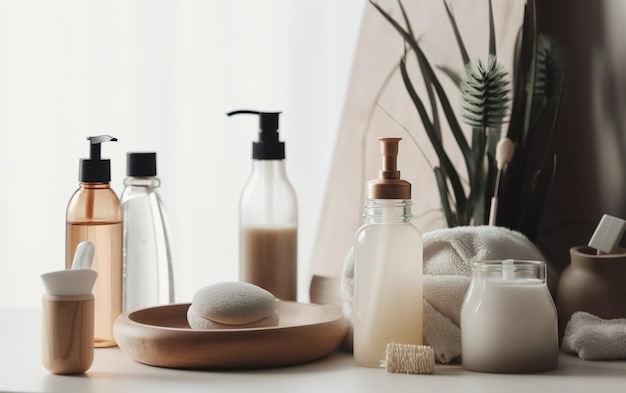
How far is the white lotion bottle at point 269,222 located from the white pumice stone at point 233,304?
141 millimetres

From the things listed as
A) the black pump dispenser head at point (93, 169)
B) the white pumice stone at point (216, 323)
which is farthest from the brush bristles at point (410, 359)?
the black pump dispenser head at point (93, 169)

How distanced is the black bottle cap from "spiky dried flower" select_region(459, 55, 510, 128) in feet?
1.18

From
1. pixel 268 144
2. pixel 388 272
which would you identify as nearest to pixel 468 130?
pixel 268 144

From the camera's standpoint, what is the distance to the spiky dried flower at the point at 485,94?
3.07 feet

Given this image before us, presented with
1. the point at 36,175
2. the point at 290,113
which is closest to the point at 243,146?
the point at 290,113

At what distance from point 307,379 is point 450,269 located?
0.21 meters

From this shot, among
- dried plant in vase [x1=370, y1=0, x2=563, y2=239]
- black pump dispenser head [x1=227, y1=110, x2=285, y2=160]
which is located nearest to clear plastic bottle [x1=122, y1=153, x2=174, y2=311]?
black pump dispenser head [x1=227, y1=110, x2=285, y2=160]

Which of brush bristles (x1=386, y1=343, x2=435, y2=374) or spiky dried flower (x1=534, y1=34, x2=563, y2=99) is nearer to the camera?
brush bristles (x1=386, y1=343, x2=435, y2=374)

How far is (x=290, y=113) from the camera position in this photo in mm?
1511

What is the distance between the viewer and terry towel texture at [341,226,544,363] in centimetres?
79

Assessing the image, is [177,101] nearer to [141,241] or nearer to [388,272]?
[141,241]

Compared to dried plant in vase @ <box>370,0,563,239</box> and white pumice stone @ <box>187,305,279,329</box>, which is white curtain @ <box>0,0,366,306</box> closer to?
dried plant in vase @ <box>370,0,563,239</box>

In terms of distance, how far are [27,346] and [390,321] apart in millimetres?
385

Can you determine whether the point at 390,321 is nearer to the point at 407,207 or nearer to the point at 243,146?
the point at 407,207
